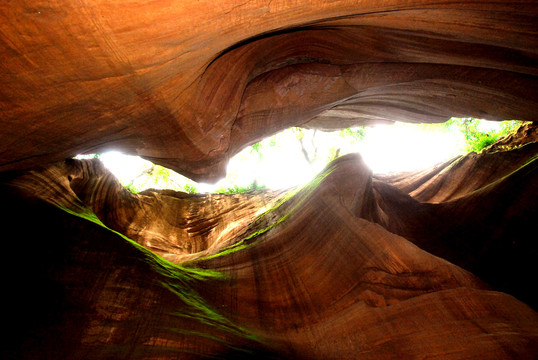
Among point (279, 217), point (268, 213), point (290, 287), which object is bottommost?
point (290, 287)

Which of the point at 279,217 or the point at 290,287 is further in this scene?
the point at 279,217

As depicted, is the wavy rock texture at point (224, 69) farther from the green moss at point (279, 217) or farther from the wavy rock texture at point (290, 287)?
the green moss at point (279, 217)

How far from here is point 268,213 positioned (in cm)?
744

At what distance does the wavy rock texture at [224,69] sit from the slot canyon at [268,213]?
24mm

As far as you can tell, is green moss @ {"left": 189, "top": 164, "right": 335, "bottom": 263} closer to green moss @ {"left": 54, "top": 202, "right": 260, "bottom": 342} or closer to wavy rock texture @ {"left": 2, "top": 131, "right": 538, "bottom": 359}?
wavy rock texture @ {"left": 2, "top": 131, "right": 538, "bottom": 359}

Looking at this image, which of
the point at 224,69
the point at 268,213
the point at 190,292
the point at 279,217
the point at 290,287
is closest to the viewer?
the point at 190,292

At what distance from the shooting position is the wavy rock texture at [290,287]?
3.36 m

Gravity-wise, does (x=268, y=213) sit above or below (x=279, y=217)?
above

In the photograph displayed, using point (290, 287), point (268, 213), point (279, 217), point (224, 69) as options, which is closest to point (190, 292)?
point (290, 287)

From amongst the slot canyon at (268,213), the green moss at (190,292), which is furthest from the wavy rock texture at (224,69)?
the green moss at (190,292)

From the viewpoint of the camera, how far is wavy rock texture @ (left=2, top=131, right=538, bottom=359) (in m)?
3.36

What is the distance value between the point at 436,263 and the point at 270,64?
4.96m

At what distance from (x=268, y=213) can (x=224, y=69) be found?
147 inches

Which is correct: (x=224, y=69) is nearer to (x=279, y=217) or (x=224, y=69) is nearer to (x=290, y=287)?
(x=279, y=217)
